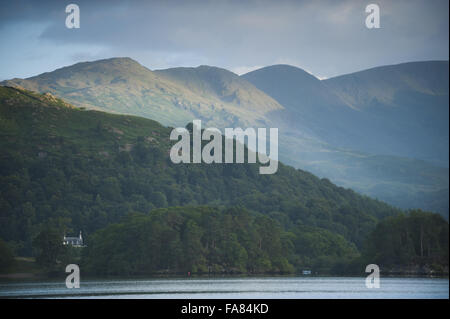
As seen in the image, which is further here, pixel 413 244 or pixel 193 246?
pixel 193 246

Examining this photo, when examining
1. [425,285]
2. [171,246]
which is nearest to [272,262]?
[171,246]

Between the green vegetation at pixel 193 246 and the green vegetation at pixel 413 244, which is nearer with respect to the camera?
the green vegetation at pixel 413 244

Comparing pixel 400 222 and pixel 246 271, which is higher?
pixel 400 222

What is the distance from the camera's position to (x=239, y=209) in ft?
577

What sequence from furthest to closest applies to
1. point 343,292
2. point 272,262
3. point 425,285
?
point 272,262 < point 425,285 < point 343,292

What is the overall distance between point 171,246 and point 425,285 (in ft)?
210

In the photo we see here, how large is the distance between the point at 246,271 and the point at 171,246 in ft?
66.8

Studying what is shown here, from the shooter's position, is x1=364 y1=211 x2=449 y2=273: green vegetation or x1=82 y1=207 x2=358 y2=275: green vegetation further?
x1=82 y1=207 x2=358 y2=275: green vegetation

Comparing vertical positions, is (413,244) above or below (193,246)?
above
